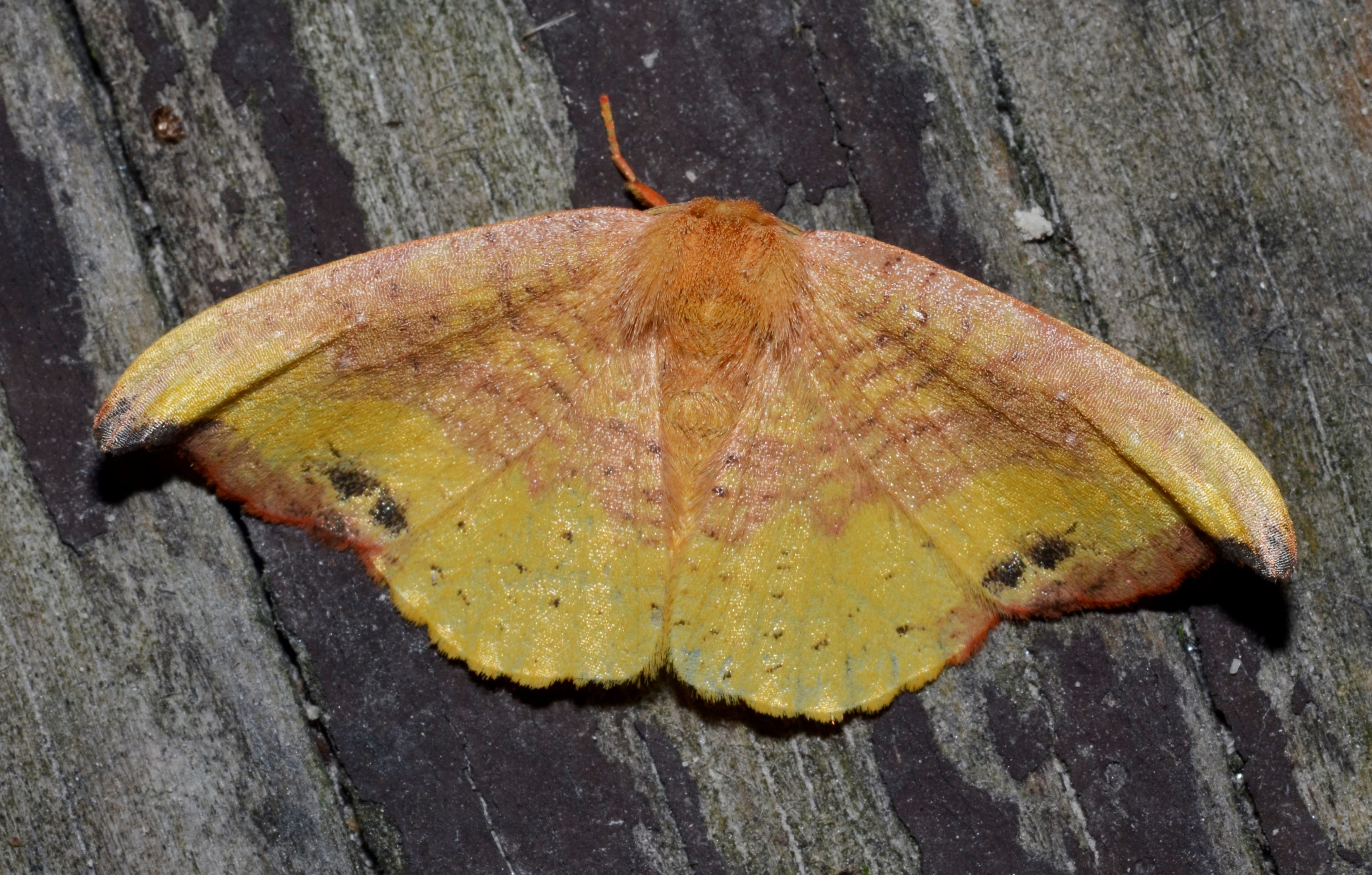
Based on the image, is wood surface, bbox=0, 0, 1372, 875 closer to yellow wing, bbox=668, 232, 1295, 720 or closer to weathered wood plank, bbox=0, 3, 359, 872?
weathered wood plank, bbox=0, 3, 359, 872

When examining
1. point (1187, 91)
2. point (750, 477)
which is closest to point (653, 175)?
point (750, 477)

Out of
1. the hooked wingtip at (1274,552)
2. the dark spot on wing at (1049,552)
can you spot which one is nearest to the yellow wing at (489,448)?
the dark spot on wing at (1049,552)

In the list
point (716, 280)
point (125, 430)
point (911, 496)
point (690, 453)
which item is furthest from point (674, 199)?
point (125, 430)

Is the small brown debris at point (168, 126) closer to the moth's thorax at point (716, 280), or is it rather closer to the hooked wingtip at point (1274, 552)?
the moth's thorax at point (716, 280)

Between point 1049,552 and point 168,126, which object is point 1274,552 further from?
point 168,126

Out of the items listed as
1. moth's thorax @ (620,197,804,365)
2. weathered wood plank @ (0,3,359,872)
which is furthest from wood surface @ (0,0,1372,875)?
moth's thorax @ (620,197,804,365)

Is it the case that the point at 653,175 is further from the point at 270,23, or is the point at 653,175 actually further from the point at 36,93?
the point at 36,93
